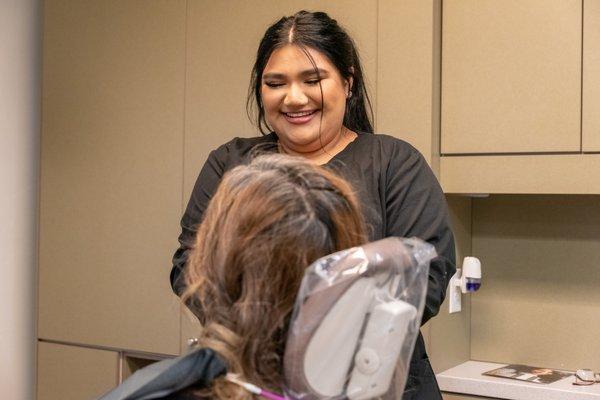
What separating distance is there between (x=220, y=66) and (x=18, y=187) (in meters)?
0.96

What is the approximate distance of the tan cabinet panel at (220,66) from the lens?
2.50 metres

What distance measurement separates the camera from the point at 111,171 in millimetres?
2793

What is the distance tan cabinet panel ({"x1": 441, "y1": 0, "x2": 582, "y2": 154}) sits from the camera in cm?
215

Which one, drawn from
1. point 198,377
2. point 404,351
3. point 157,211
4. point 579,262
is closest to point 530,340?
point 579,262

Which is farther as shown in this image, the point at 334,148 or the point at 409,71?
the point at 409,71

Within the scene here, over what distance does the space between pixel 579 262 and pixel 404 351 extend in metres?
1.59

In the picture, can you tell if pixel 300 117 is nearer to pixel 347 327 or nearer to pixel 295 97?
pixel 295 97

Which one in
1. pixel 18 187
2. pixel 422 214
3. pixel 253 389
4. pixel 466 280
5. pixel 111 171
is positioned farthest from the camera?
pixel 18 187

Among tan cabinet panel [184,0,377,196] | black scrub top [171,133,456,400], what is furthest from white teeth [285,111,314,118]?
tan cabinet panel [184,0,377,196]


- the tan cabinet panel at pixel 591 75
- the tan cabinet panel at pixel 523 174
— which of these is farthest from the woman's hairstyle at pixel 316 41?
the tan cabinet panel at pixel 591 75

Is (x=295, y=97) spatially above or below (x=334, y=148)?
above

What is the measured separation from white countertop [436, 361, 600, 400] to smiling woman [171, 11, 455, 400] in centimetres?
52

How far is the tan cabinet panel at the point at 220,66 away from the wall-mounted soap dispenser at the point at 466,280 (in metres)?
0.74

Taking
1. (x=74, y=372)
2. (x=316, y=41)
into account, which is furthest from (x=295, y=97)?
(x=74, y=372)
